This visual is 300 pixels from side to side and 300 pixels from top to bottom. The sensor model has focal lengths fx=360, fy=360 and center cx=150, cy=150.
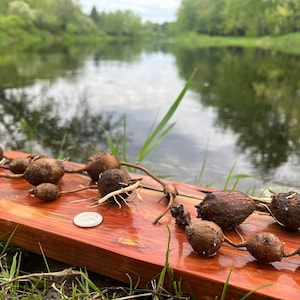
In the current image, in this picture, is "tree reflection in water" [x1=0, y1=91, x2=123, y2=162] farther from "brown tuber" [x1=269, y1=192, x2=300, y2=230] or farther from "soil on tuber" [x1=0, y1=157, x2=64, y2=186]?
"brown tuber" [x1=269, y1=192, x2=300, y2=230]

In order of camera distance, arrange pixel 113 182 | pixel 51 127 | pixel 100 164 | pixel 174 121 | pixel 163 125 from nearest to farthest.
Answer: pixel 113 182
pixel 100 164
pixel 163 125
pixel 51 127
pixel 174 121

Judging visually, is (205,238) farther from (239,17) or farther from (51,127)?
(239,17)

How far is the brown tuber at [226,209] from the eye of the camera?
984mm

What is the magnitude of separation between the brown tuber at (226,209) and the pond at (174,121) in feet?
3.51

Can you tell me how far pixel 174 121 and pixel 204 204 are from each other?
149 inches

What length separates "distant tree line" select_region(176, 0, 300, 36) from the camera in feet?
103

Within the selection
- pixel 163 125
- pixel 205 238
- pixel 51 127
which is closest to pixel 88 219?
pixel 205 238

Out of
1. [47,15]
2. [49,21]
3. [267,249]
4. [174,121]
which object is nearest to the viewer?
[267,249]

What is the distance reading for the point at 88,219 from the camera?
1.07 meters

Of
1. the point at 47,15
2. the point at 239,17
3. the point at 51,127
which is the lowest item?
the point at 51,127

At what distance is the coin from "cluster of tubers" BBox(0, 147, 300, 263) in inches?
1.8

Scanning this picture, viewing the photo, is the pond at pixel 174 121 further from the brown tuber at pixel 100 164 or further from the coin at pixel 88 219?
the coin at pixel 88 219

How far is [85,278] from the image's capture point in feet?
2.96

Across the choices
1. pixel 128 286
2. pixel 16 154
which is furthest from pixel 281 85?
pixel 128 286
